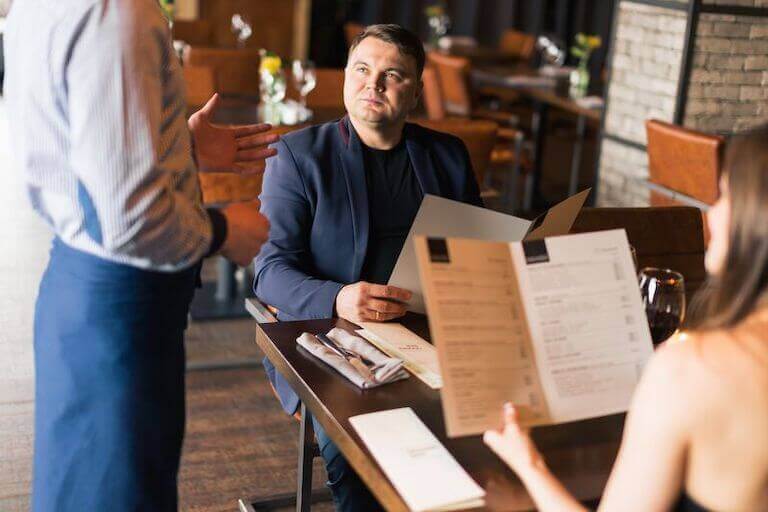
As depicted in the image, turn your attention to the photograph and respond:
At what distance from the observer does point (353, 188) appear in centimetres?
241

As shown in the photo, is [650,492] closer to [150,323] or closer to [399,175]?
[150,323]

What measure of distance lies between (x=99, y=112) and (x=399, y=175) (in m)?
1.10

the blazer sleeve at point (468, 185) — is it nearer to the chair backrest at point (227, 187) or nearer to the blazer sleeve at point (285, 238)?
the blazer sleeve at point (285, 238)

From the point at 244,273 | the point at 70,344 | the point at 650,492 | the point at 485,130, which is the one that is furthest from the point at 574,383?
the point at 244,273

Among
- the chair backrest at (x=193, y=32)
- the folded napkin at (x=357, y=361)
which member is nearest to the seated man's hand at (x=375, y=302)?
the folded napkin at (x=357, y=361)

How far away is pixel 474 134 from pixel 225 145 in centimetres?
211

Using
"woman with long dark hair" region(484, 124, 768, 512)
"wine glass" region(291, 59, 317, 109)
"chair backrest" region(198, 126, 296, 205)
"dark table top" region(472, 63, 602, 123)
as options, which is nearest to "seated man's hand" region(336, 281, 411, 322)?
"woman with long dark hair" region(484, 124, 768, 512)

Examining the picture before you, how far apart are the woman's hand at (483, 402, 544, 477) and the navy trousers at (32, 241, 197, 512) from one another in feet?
1.87

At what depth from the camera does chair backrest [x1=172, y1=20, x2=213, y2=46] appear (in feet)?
24.5

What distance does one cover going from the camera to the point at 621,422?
5.75 ft

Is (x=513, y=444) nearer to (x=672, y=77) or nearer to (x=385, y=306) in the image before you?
(x=385, y=306)

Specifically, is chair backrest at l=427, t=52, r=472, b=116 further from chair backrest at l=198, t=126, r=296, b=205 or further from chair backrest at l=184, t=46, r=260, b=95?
chair backrest at l=198, t=126, r=296, b=205

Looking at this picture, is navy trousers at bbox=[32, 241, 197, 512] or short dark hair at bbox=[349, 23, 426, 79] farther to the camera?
short dark hair at bbox=[349, 23, 426, 79]

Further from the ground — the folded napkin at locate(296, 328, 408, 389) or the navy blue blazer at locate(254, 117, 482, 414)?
the navy blue blazer at locate(254, 117, 482, 414)
